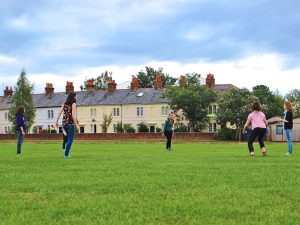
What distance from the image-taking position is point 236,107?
73.1 m

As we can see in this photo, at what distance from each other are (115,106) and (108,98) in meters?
3.04

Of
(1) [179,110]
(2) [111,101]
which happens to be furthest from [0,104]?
(1) [179,110]

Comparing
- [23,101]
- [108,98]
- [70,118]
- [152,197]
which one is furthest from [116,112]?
[152,197]

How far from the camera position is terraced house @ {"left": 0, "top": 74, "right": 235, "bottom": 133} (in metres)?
95.4

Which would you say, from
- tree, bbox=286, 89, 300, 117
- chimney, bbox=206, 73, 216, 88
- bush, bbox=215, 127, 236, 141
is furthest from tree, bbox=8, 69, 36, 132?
tree, bbox=286, 89, 300, 117

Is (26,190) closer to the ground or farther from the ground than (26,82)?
closer to the ground

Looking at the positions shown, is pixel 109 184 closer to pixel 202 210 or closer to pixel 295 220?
pixel 202 210

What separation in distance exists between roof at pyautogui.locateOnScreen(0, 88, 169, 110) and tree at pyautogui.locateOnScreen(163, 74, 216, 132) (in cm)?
961

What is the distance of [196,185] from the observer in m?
9.00

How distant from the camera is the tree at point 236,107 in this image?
71500 mm

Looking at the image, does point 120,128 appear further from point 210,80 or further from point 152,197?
point 152,197

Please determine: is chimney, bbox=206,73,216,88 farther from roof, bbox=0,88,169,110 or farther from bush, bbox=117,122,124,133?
bush, bbox=117,122,124,133

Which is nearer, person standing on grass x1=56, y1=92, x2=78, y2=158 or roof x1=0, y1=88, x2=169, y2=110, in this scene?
person standing on grass x1=56, y1=92, x2=78, y2=158

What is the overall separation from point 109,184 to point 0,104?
10882 centimetres
